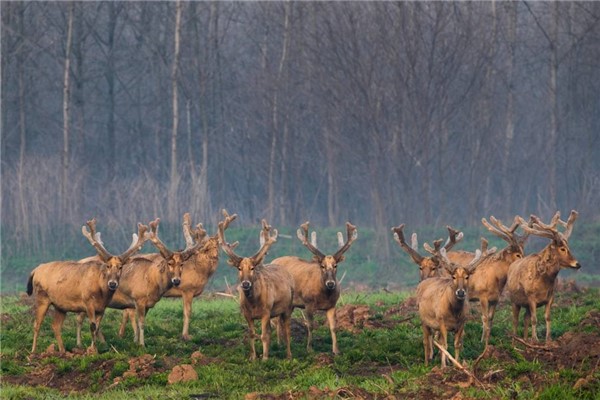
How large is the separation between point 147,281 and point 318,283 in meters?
3.02

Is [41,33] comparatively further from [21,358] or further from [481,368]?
[481,368]

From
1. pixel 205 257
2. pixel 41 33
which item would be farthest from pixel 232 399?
pixel 41 33

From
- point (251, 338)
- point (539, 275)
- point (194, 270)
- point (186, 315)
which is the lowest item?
point (186, 315)

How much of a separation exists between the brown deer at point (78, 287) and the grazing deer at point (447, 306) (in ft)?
16.3

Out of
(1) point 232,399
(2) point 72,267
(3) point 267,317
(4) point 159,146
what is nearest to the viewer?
(1) point 232,399

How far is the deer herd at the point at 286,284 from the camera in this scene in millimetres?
18500

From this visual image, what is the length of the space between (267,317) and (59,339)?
3.42 metres

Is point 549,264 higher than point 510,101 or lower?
lower

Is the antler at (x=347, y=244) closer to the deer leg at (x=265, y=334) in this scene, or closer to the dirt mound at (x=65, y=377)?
the deer leg at (x=265, y=334)

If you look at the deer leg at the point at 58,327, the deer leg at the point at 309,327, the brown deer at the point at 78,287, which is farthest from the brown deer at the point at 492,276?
the deer leg at the point at 58,327

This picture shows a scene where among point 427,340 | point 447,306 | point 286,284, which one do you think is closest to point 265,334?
point 286,284

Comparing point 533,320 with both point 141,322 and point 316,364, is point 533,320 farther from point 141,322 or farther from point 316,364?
point 141,322

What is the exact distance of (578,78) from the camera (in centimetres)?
5000

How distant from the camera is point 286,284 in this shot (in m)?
19.3
